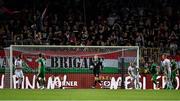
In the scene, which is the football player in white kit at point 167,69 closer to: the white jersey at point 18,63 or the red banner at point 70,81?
the red banner at point 70,81

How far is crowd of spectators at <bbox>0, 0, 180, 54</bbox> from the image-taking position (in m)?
30.1

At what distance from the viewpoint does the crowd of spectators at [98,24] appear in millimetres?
30094

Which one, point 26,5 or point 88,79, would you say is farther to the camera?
point 26,5

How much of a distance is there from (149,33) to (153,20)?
5.92 feet

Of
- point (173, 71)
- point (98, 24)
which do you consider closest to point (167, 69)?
point (173, 71)

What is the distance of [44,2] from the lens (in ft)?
112

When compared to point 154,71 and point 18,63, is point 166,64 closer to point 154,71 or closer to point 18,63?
point 154,71

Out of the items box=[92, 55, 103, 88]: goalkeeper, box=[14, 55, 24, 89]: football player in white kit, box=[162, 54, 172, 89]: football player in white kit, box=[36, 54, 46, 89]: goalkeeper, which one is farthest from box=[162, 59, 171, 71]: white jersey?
box=[14, 55, 24, 89]: football player in white kit

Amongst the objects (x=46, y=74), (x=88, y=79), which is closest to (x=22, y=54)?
(x=46, y=74)

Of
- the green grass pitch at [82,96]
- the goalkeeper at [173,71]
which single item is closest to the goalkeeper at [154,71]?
the goalkeeper at [173,71]

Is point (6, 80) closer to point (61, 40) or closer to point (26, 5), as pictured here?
point (61, 40)

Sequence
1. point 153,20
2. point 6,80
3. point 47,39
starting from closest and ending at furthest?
point 6,80 → point 47,39 → point 153,20

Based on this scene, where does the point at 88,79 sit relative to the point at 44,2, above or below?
below

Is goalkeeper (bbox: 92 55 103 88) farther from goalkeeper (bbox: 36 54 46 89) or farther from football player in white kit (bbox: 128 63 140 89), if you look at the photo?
goalkeeper (bbox: 36 54 46 89)
